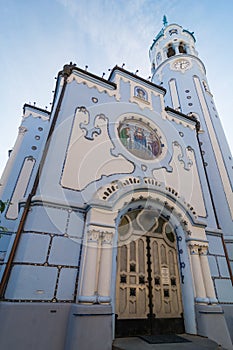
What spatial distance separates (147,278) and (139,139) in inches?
182

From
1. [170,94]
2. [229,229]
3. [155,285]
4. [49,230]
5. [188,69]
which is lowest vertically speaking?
[155,285]

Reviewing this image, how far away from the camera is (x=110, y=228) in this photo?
15.7ft

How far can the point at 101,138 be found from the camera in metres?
6.61

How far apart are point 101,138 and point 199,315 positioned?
551cm

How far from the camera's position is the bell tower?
9227 millimetres

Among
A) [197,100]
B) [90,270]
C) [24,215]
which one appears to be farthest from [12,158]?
[197,100]

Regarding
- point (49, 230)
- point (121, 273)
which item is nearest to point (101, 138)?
point (49, 230)

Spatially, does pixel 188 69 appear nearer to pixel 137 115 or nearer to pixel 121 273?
pixel 137 115

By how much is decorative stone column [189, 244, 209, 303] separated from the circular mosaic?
332cm

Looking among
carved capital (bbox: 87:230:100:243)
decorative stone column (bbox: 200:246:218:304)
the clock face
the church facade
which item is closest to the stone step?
the church facade

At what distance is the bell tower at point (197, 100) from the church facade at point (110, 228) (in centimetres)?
16

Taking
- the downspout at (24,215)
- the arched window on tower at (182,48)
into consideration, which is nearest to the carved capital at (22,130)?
the downspout at (24,215)

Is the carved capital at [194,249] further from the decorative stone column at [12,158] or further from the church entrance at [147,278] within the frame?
the decorative stone column at [12,158]

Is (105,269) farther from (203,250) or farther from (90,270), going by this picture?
(203,250)
